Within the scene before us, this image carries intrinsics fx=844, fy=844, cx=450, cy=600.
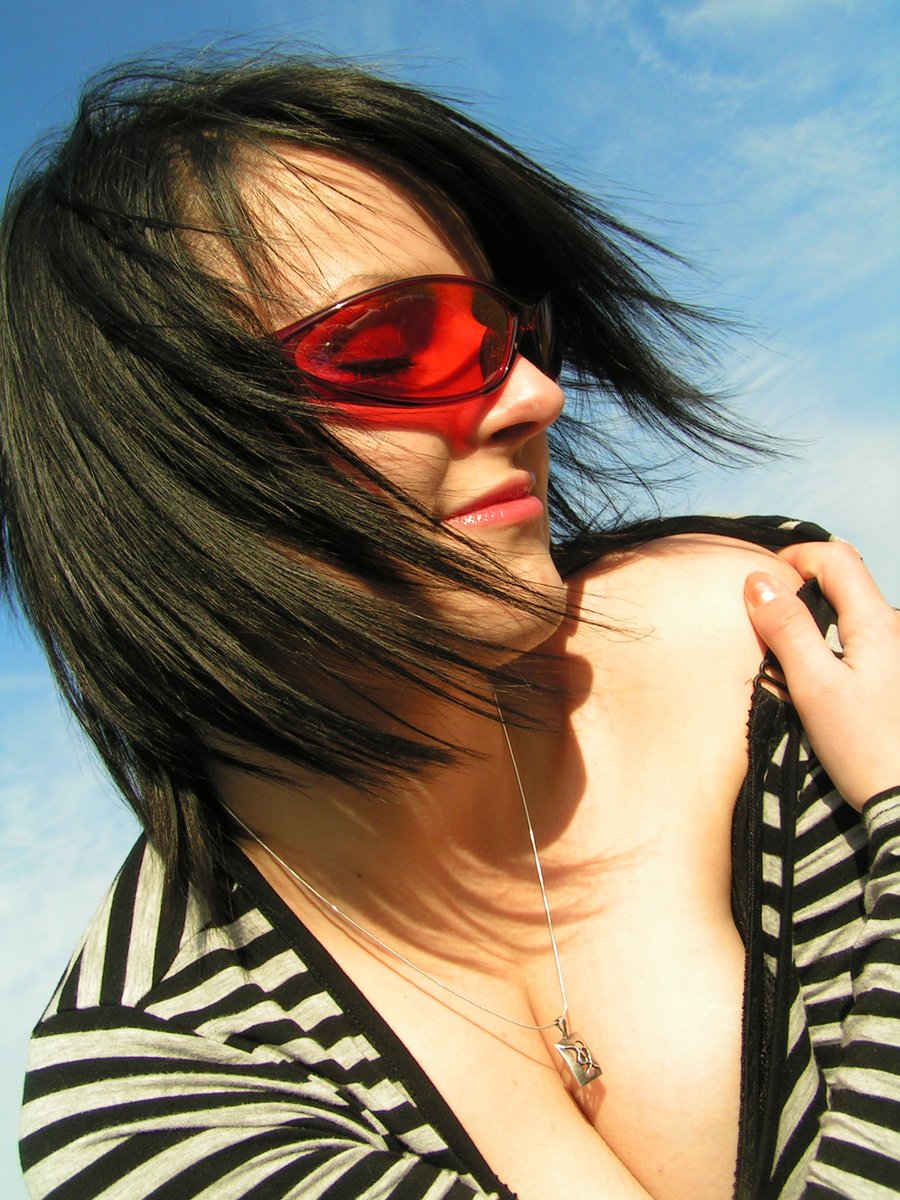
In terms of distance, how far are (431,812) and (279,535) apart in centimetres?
61

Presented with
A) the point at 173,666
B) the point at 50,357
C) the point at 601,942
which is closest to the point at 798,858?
the point at 601,942

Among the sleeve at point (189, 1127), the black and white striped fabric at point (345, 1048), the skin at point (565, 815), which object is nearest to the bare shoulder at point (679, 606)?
the skin at point (565, 815)

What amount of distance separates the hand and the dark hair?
17.9 inches

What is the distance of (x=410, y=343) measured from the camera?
131cm

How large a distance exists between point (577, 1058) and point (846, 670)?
2.48 feet

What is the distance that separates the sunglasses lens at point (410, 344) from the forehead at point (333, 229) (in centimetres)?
4

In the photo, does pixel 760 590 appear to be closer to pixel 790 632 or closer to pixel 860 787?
pixel 790 632

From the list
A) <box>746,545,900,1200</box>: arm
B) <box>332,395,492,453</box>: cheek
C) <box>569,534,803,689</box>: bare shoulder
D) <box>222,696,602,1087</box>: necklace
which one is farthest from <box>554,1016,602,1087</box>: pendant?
<box>332,395,492,453</box>: cheek

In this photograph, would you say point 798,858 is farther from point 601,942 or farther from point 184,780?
point 184,780

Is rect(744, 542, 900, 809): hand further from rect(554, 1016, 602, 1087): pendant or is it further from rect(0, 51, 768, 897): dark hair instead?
rect(554, 1016, 602, 1087): pendant

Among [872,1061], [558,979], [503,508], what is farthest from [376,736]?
[872,1061]

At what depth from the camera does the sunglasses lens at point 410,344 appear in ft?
4.11

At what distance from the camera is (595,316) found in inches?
78.1

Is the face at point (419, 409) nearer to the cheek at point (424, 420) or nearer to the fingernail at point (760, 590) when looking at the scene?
the cheek at point (424, 420)
